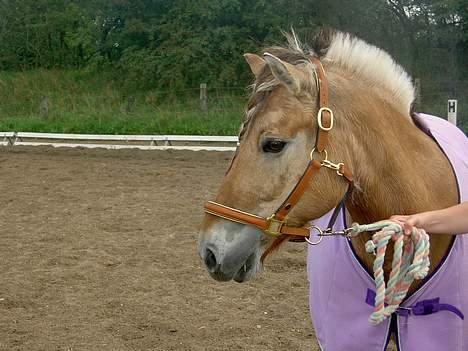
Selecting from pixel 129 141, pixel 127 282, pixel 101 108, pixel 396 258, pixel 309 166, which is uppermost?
pixel 309 166

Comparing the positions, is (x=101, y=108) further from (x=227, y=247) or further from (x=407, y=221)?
(x=407, y=221)

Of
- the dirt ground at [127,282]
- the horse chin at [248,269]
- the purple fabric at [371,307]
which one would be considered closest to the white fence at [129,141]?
the dirt ground at [127,282]

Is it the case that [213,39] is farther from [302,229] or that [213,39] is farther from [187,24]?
[302,229]

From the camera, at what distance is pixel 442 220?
1.91 meters

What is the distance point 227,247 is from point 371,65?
859 mm

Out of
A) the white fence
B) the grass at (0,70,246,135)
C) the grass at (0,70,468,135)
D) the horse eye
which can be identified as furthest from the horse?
the grass at (0,70,246,135)

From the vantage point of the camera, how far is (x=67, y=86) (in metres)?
23.3

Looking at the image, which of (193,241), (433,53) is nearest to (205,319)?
(193,241)

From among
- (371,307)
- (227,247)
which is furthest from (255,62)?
(371,307)

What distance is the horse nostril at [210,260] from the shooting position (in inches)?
75.1

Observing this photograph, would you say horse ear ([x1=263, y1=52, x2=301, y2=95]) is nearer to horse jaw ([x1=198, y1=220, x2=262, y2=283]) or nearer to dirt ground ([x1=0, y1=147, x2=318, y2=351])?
horse jaw ([x1=198, y1=220, x2=262, y2=283])

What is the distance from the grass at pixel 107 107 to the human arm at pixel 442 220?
11.1 m

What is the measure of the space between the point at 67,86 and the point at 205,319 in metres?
20.5

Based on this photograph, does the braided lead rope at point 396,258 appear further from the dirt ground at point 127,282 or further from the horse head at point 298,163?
the dirt ground at point 127,282
